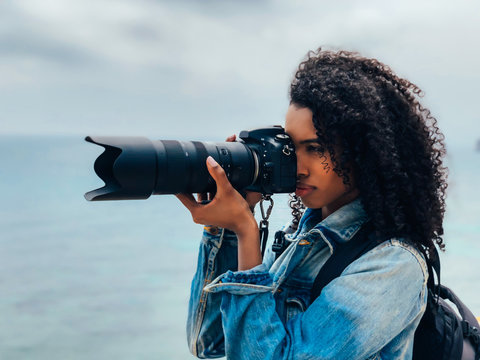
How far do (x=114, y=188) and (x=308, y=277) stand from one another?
32 cm

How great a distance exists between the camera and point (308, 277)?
809mm

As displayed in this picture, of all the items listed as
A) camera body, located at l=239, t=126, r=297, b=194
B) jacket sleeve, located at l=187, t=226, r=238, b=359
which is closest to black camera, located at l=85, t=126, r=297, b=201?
camera body, located at l=239, t=126, r=297, b=194

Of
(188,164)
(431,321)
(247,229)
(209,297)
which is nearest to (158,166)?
(188,164)

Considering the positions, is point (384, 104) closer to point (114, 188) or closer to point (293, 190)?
point (293, 190)

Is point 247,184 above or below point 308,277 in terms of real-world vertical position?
above

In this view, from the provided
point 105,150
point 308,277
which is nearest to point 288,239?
point 308,277

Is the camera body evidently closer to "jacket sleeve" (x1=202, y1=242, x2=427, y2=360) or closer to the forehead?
the forehead

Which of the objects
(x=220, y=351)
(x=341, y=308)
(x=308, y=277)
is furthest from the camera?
(x=220, y=351)

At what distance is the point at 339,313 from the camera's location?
2.24 feet

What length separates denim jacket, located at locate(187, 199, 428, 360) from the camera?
68 centimetres

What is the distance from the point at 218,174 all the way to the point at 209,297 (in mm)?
237

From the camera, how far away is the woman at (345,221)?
0.69 meters

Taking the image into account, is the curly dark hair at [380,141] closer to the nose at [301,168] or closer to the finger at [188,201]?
the nose at [301,168]

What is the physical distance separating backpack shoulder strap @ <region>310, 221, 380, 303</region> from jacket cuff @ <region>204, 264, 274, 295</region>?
7cm
